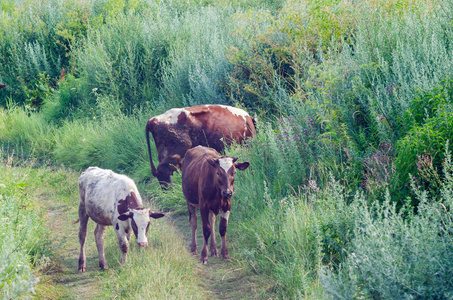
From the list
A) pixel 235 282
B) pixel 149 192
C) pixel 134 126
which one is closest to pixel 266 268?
pixel 235 282

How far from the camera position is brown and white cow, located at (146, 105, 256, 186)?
9375 mm

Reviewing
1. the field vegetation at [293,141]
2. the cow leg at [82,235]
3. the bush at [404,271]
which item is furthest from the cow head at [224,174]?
the bush at [404,271]

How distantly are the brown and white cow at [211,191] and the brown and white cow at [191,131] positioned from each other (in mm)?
2160

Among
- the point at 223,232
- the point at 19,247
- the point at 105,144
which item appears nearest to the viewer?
the point at 19,247

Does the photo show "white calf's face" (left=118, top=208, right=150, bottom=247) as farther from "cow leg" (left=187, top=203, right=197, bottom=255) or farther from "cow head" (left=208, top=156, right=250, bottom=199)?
"cow leg" (left=187, top=203, right=197, bottom=255)

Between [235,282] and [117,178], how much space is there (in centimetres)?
220

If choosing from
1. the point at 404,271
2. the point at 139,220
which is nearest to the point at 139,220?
the point at 139,220

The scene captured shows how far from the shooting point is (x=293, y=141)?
727cm

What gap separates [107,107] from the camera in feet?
42.9

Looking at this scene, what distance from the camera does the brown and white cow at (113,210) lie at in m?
5.95

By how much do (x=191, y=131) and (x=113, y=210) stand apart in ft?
11.5

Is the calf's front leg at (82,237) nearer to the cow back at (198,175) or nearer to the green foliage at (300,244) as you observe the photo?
the cow back at (198,175)

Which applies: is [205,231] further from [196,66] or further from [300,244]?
[196,66]

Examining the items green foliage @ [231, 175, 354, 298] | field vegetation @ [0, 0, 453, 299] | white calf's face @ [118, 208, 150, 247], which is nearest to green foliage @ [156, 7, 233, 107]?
field vegetation @ [0, 0, 453, 299]
